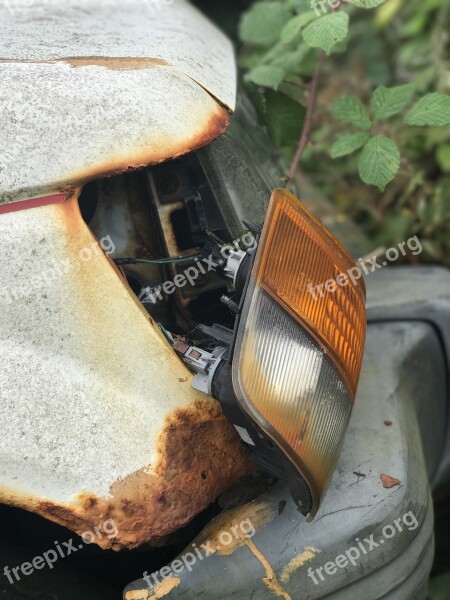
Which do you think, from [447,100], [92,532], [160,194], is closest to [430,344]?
[447,100]

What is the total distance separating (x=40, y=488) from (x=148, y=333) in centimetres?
35

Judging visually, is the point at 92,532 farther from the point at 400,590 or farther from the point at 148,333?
the point at 400,590

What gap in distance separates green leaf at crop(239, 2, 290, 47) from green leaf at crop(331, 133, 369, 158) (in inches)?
30.0

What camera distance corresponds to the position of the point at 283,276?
144 cm

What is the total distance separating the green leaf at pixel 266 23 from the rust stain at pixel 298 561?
1893 mm

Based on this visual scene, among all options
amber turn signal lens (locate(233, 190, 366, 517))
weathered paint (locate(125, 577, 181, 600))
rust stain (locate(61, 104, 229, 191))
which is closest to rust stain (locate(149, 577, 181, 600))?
weathered paint (locate(125, 577, 181, 600))

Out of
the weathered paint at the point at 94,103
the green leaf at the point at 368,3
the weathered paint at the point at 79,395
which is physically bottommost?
the weathered paint at the point at 79,395

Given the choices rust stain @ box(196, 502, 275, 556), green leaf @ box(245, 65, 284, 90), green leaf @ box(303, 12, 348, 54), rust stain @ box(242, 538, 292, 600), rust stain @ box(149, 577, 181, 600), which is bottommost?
rust stain @ box(149, 577, 181, 600)

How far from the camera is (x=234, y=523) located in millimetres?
1574

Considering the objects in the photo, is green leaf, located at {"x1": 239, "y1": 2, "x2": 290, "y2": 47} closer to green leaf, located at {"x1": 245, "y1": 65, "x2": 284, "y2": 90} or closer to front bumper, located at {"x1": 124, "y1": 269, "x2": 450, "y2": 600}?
green leaf, located at {"x1": 245, "y1": 65, "x2": 284, "y2": 90}

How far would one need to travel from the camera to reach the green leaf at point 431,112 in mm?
2064

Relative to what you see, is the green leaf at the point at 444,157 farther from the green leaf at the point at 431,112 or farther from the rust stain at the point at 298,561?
the rust stain at the point at 298,561

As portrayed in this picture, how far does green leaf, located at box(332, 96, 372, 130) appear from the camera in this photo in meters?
2.18

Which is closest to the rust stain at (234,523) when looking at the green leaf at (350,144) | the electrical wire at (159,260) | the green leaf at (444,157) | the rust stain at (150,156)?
the electrical wire at (159,260)
